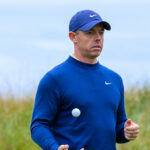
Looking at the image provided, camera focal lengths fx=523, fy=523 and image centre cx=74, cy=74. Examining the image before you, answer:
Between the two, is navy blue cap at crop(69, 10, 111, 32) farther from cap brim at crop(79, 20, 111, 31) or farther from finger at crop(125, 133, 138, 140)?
finger at crop(125, 133, 138, 140)

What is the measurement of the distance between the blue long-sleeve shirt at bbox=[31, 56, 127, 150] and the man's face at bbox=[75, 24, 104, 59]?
0.15m

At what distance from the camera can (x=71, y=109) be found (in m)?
4.63

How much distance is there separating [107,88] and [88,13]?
74cm

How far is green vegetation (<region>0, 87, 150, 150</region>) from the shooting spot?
8297mm

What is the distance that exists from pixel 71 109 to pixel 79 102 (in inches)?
3.7

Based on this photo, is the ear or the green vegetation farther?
the green vegetation

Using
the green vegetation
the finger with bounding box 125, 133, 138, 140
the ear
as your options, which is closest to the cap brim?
the ear

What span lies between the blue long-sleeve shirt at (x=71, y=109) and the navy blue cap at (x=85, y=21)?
32 cm

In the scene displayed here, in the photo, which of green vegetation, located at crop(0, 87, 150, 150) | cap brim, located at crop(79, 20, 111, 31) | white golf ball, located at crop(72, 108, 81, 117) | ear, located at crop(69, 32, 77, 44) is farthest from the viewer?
green vegetation, located at crop(0, 87, 150, 150)

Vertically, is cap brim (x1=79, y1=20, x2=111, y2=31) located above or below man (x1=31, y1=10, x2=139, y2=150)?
above

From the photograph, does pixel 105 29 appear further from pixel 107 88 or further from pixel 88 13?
pixel 107 88

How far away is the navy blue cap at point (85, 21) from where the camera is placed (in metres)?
4.73

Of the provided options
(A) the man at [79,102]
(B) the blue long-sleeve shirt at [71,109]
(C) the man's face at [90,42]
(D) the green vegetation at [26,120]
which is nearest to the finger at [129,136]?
(A) the man at [79,102]

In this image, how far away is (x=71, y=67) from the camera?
190 inches
